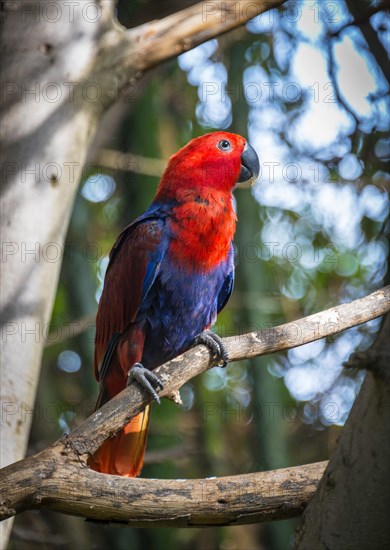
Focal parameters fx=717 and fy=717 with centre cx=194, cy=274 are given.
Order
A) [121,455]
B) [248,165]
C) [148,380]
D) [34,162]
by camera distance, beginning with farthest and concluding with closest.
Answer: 1. [248,165]
2. [121,455]
3. [34,162]
4. [148,380]

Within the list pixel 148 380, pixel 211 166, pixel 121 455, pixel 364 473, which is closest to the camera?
pixel 364 473

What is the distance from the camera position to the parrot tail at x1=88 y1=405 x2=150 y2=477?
3.09 meters

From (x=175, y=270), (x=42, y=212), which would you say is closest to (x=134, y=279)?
(x=175, y=270)

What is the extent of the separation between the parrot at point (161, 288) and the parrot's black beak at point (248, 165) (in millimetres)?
249

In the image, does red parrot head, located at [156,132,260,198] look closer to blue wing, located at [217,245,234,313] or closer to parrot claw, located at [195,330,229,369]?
blue wing, located at [217,245,234,313]

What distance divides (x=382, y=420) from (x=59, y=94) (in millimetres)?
2263

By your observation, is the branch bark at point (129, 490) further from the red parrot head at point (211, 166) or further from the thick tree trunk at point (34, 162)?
the red parrot head at point (211, 166)

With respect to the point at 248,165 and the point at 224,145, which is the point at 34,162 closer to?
the point at 224,145

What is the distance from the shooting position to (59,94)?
10.2 feet

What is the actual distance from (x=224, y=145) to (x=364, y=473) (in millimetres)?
2395

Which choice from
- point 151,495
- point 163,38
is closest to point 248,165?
point 163,38

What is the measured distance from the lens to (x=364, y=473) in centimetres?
137

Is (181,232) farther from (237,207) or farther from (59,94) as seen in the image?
(237,207)

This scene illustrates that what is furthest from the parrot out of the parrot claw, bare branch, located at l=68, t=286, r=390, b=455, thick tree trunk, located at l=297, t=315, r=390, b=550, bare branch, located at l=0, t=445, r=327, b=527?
thick tree trunk, located at l=297, t=315, r=390, b=550
